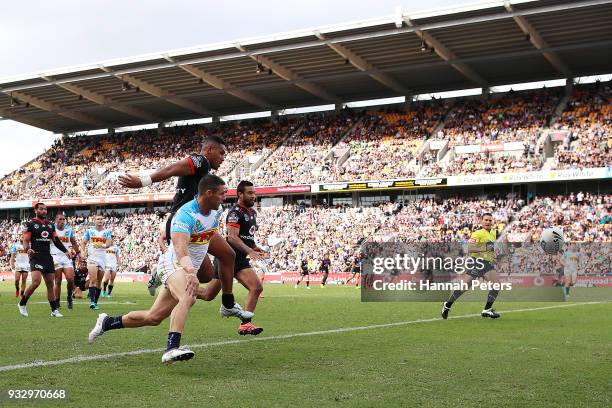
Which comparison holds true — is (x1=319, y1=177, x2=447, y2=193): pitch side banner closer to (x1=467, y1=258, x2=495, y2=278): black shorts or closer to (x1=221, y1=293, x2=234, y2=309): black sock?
(x1=467, y1=258, x2=495, y2=278): black shorts

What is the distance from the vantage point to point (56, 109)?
58969 millimetres

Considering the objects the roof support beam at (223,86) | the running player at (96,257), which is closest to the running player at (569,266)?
the running player at (96,257)

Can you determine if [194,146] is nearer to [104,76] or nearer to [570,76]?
[104,76]

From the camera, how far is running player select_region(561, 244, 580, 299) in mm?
25594

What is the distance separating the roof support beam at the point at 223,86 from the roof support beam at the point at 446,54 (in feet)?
47.6

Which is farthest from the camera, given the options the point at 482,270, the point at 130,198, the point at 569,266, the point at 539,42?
the point at 130,198

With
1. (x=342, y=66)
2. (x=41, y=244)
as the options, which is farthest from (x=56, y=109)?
(x=41, y=244)

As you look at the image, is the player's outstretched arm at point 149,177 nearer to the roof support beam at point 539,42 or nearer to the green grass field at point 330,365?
the green grass field at point 330,365

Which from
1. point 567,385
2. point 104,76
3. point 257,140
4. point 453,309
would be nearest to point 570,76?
point 257,140

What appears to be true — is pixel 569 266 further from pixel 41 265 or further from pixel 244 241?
pixel 41 265

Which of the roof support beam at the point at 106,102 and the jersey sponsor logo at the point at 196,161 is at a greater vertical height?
the roof support beam at the point at 106,102

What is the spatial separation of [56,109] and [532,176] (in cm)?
3572

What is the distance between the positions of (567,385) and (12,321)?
9960 mm

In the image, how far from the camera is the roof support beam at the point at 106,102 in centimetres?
5431
